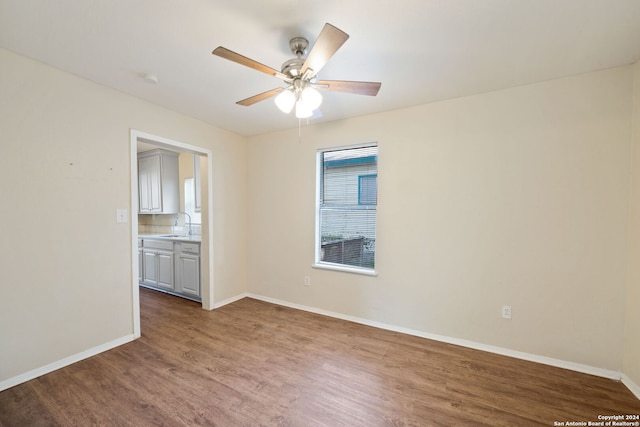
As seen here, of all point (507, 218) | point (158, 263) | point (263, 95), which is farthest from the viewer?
point (158, 263)

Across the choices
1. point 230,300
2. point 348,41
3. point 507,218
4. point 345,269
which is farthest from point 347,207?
point 230,300

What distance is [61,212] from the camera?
2168 millimetres

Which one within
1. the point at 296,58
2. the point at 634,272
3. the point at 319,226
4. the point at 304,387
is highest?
the point at 296,58

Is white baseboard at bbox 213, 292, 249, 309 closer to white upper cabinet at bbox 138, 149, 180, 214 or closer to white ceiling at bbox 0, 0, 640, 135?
white upper cabinet at bbox 138, 149, 180, 214

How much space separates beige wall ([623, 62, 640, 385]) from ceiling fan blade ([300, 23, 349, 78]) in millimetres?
2375

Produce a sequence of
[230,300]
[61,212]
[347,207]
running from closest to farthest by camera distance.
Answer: [61,212]
[347,207]
[230,300]

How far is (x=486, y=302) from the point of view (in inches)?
98.3

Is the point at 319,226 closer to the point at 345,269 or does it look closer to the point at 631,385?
the point at 345,269

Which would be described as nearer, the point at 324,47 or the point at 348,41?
the point at 324,47

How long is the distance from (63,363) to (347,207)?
307cm

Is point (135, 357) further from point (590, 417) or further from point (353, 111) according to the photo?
point (590, 417)

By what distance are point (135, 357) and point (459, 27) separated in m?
3.63

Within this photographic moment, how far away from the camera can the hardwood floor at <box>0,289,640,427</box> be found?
1689 millimetres

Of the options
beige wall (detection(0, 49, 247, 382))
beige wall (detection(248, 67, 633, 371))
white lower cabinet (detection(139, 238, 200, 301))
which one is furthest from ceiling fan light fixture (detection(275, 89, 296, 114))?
white lower cabinet (detection(139, 238, 200, 301))
